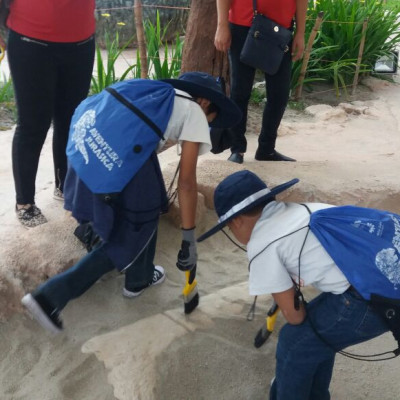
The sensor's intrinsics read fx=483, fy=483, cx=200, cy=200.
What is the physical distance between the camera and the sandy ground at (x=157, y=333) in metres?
1.56

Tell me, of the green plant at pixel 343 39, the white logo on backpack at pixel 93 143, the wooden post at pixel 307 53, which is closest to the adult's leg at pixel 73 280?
the white logo on backpack at pixel 93 143

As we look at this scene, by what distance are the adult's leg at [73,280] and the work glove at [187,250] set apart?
0.24 metres

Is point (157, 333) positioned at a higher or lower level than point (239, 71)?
lower

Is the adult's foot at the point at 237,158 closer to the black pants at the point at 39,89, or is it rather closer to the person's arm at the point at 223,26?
the person's arm at the point at 223,26

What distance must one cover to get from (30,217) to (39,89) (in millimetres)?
525

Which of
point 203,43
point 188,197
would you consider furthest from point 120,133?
point 203,43

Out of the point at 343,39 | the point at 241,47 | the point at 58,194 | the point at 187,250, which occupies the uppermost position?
the point at 241,47

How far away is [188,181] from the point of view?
1512 millimetres

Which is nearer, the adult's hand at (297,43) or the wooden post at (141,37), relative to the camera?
the adult's hand at (297,43)

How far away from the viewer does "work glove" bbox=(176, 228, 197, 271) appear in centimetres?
158

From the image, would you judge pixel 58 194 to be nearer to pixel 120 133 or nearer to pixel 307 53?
pixel 120 133

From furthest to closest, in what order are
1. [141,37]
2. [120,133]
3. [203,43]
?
[141,37] → [203,43] → [120,133]

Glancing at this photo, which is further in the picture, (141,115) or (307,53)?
(307,53)

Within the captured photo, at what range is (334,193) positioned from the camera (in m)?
2.28
